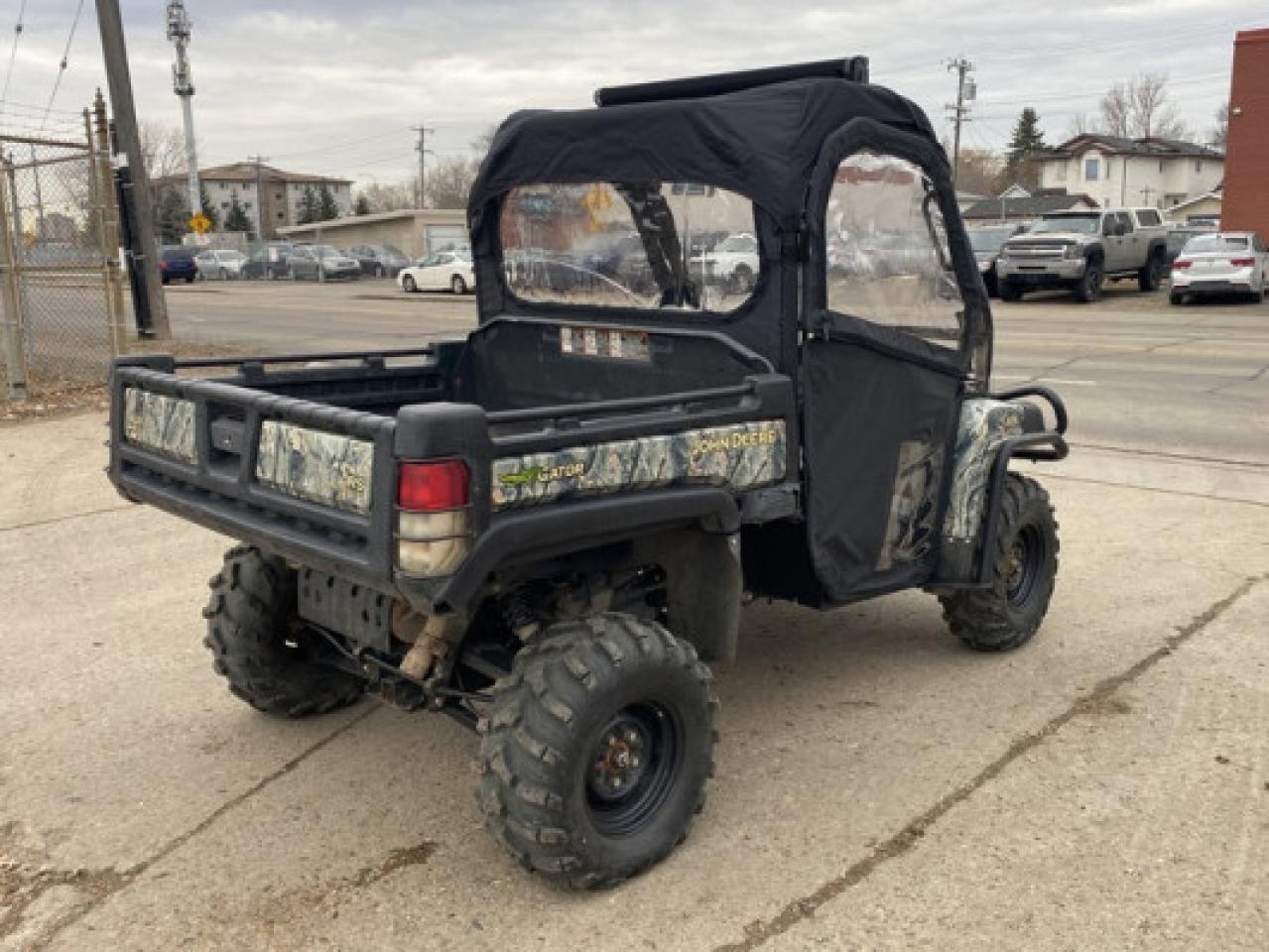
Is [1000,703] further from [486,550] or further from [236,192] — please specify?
[236,192]

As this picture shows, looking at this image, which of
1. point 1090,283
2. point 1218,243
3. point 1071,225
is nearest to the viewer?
point 1218,243

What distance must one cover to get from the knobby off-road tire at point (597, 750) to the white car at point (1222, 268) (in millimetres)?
24200

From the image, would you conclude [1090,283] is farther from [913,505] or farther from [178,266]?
[178,266]

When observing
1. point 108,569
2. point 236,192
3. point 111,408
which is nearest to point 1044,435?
point 111,408

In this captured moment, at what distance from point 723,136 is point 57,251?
11624 millimetres

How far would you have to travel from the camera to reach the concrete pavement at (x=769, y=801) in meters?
3.17

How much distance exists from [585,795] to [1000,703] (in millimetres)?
1940

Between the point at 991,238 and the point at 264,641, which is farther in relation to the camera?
the point at 991,238

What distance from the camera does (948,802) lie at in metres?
3.76

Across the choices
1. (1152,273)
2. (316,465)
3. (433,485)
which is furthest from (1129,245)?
(433,485)

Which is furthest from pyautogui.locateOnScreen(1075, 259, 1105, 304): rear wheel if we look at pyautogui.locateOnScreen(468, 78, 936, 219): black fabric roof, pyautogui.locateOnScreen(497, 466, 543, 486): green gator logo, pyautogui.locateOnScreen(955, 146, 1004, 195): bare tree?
pyautogui.locateOnScreen(955, 146, 1004, 195): bare tree

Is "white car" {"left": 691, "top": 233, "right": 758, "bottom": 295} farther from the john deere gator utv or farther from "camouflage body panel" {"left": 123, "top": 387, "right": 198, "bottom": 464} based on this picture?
"camouflage body panel" {"left": 123, "top": 387, "right": 198, "bottom": 464}

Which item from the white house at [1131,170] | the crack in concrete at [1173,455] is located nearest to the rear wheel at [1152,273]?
the crack in concrete at [1173,455]

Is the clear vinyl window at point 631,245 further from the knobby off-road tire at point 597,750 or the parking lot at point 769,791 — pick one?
the parking lot at point 769,791
